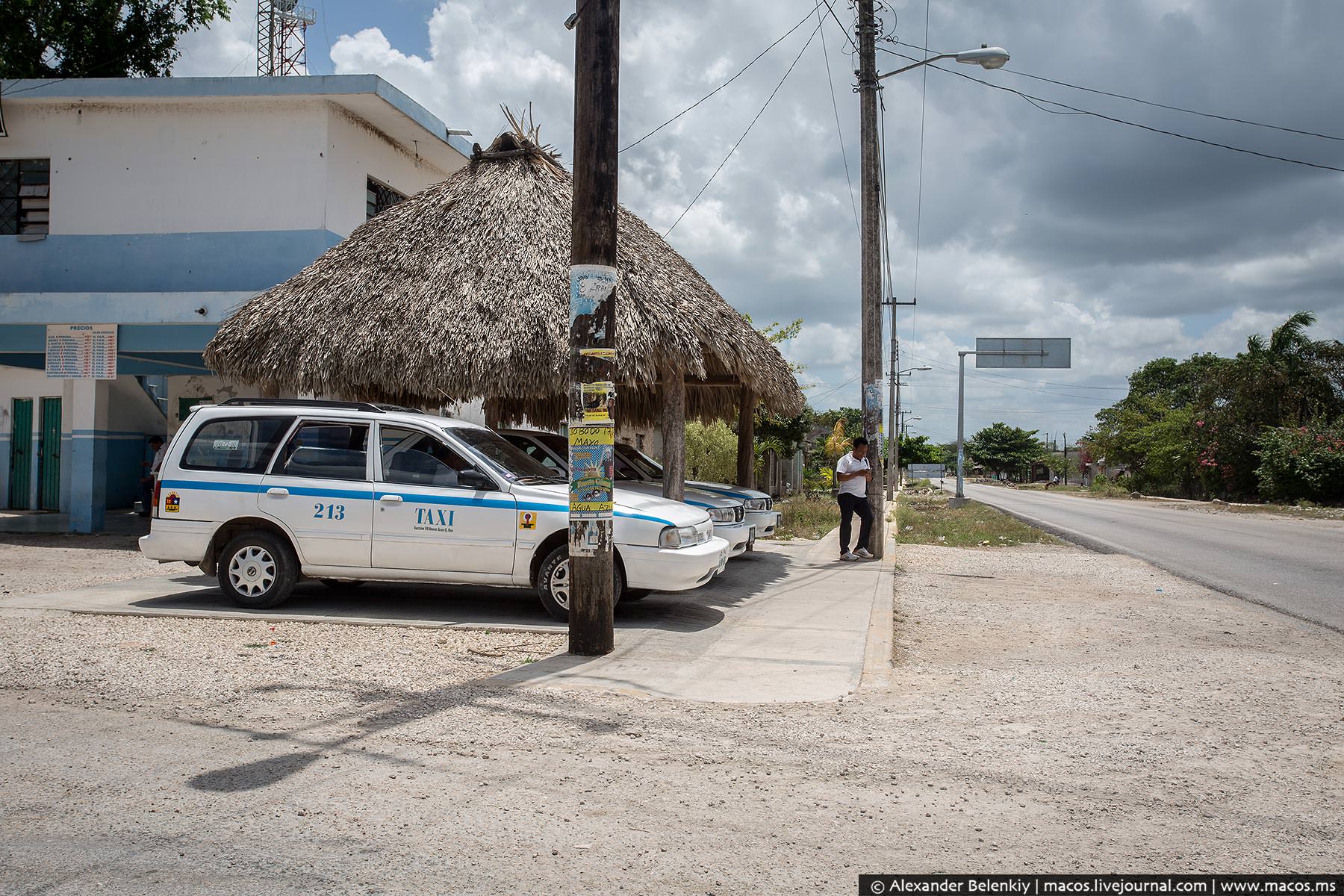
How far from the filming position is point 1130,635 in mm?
8195

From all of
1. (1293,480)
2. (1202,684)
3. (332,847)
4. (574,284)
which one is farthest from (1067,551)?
(1293,480)

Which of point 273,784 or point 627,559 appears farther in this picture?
point 627,559

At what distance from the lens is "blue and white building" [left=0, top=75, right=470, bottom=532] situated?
1505cm

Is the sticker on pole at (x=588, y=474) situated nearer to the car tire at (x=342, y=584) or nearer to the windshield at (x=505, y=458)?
the windshield at (x=505, y=458)

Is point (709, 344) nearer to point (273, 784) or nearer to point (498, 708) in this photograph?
point (498, 708)

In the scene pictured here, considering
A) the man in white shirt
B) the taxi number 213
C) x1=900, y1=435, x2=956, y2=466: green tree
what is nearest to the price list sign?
the taxi number 213

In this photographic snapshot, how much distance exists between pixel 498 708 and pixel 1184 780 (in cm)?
349

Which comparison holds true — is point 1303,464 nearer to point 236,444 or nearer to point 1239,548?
point 1239,548

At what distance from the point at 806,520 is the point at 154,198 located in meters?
13.9

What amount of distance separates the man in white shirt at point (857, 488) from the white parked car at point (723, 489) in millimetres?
1006

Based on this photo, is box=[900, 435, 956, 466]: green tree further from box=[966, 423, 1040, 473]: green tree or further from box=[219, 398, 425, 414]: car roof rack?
box=[219, 398, 425, 414]: car roof rack

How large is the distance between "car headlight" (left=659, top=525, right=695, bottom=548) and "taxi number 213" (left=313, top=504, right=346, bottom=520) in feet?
9.27

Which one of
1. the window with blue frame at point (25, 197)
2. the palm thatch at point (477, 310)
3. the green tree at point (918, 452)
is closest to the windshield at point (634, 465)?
the palm thatch at point (477, 310)

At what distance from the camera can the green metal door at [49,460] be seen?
2023cm
